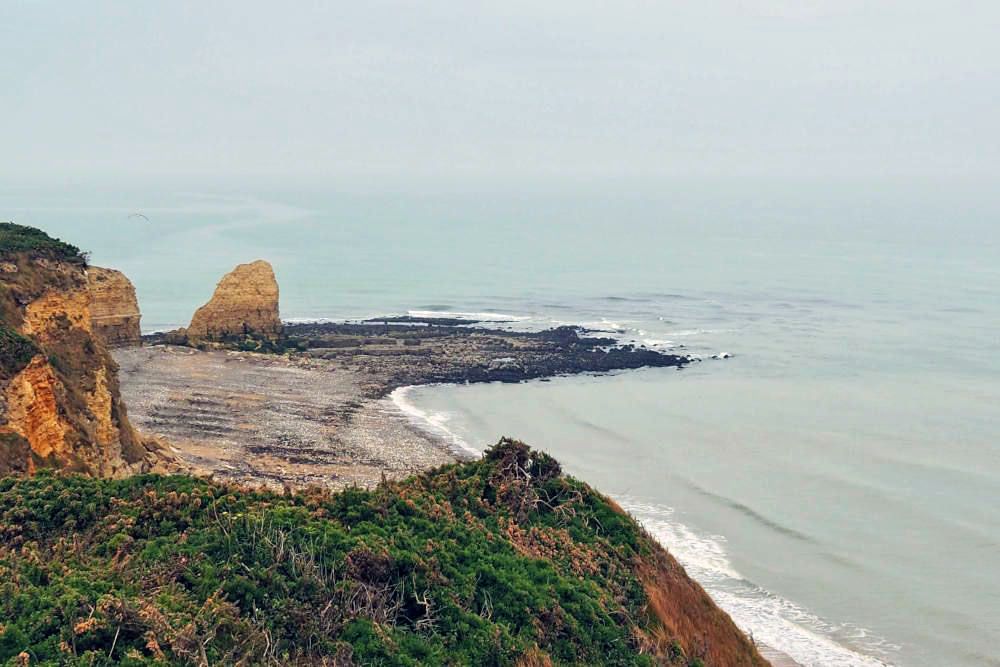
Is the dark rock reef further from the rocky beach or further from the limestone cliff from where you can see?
the limestone cliff

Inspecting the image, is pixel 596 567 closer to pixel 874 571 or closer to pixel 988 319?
pixel 874 571

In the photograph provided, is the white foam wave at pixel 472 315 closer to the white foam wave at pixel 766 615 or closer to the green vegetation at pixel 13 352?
the white foam wave at pixel 766 615

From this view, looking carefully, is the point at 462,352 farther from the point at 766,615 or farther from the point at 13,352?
the point at 13,352

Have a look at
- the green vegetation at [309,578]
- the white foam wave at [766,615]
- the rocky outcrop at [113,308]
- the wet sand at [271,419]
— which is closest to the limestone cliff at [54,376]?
the wet sand at [271,419]

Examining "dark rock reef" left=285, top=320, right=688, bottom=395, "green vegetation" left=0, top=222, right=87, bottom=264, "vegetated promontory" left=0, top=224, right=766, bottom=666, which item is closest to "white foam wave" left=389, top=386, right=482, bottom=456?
"dark rock reef" left=285, top=320, right=688, bottom=395

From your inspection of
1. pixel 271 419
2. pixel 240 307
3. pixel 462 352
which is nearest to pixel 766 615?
pixel 271 419

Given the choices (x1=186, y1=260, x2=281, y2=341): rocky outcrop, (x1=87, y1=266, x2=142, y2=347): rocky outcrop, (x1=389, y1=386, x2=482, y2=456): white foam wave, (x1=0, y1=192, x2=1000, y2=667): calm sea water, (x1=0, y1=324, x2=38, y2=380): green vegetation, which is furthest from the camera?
(x1=186, y1=260, x2=281, y2=341): rocky outcrop

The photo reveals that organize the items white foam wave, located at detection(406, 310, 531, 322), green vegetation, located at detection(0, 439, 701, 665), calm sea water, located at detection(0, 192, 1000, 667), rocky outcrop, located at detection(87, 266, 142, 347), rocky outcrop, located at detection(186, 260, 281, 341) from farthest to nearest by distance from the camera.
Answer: white foam wave, located at detection(406, 310, 531, 322)
rocky outcrop, located at detection(186, 260, 281, 341)
rocky outcrop, located at detection(87, 266, 142, 347)
calm sea water, located at detection(0, 192, 1000, 667)
green vegetation, located at detection(0, 439, 701, 665)

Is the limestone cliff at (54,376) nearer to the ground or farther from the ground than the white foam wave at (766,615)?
Answer: farther from the ground
